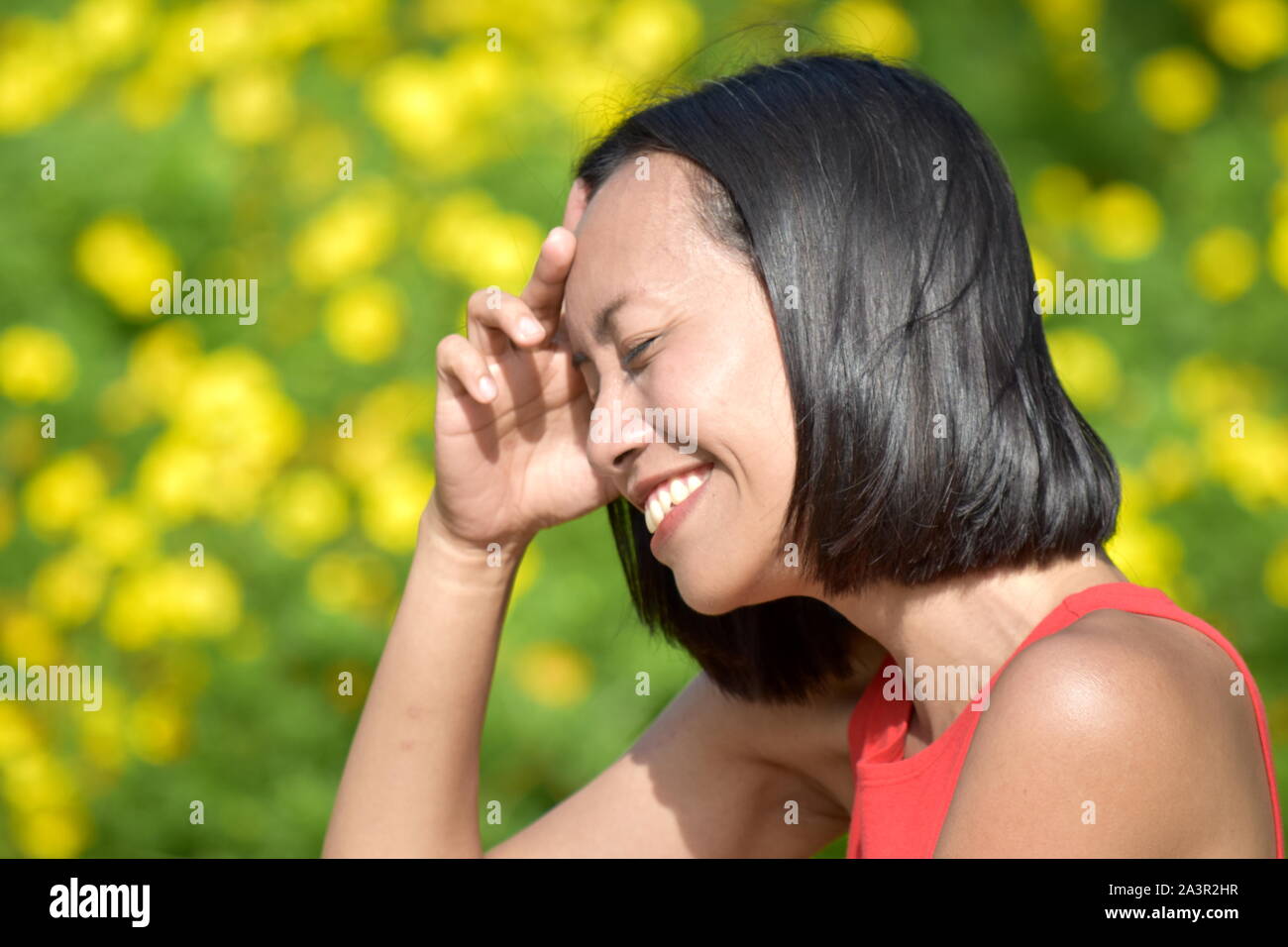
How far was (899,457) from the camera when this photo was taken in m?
1.37

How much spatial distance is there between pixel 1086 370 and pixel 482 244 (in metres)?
1.23

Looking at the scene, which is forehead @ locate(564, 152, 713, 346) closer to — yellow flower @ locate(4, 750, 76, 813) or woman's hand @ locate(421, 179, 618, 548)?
woman's hand @ locate(421, 179, 618, 548)

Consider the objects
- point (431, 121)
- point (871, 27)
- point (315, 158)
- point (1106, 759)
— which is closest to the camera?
point (1106, 759)

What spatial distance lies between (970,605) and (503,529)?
63 centimetres

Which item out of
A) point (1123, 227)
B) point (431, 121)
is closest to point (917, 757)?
point (1123, 227)

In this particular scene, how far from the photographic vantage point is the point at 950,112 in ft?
4.90

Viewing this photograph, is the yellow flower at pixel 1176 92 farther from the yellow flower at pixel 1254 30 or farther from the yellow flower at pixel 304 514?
the yellow flower at pixel 304 514

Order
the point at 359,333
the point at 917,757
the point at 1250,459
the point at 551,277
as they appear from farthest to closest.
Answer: the point at 359,333, the point at 1250,459, the point at 551,277, the point at 917,757

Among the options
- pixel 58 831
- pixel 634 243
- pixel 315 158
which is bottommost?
pixel 58 831

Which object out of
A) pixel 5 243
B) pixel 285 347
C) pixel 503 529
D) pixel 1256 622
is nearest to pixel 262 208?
pixel 285 347

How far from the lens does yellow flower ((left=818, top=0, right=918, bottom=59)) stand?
10.5 feet

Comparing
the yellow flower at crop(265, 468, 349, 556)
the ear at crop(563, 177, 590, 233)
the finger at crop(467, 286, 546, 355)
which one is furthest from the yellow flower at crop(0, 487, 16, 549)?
the ear at crop(563, 177, 590, 233)

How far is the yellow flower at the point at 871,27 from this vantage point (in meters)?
3.21

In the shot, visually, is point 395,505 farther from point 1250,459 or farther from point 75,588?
point 1250,459
